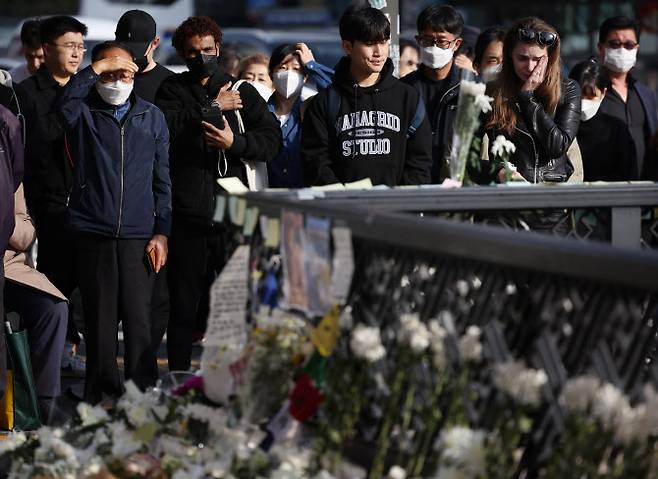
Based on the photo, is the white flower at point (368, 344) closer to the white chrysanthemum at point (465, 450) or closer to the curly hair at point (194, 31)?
the white chrysanthemum at point (465, 450)

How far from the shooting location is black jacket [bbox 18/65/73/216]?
8.38m

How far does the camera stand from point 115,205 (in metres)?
7.20

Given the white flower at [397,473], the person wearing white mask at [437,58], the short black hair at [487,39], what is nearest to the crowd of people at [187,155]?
the person wearing white mask at [437,58]

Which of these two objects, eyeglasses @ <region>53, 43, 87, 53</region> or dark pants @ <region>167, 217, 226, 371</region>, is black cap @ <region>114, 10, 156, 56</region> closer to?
eyeglasses @ <region>53, 43, 87, 53</region>

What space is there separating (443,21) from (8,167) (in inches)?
106

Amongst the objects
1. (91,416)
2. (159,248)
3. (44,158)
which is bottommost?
(91,416)

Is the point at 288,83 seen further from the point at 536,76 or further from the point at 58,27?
the point at 536,76

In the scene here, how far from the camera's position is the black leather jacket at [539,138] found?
7.13 metres

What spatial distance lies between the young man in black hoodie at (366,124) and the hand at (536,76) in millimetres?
564

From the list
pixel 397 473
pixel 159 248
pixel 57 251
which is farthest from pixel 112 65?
pixel 397 473

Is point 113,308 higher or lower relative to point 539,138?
lower

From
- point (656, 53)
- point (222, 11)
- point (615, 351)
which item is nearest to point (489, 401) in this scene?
point (615, 351)

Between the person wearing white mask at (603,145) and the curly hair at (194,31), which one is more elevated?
the curly hair at (194,31)

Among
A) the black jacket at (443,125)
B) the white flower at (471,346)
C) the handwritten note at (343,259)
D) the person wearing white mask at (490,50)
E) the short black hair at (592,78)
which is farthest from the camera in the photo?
the short black hair at (592,78)
